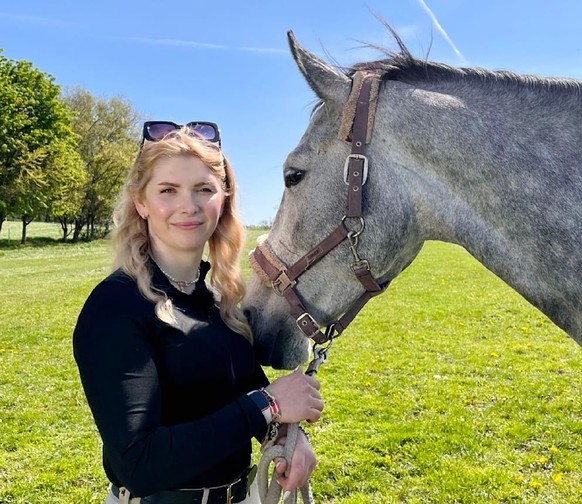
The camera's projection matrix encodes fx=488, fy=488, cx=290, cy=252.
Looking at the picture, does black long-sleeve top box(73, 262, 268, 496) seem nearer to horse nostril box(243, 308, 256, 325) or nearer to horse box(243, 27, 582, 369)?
horse nostril box(243, 308, 256, 325)

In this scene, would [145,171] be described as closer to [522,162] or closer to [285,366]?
[285,366]

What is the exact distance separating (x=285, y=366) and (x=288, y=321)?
24 cm

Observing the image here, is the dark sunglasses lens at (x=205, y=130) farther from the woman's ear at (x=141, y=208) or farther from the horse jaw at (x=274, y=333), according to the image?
the horse jaw at (x=274, y=333)

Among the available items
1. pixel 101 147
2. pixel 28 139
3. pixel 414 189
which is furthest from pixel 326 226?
pixel 101 147

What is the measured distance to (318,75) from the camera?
7.82ft

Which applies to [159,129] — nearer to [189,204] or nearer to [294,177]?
[189,204]

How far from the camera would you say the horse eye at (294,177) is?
245cm

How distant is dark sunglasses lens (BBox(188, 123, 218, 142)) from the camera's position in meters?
2.52

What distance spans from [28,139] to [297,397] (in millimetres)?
46514

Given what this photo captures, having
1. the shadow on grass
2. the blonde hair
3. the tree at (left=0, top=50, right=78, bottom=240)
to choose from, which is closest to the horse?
the blonde hair

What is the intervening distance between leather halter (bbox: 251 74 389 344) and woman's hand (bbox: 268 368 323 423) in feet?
1.32

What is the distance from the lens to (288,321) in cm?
257

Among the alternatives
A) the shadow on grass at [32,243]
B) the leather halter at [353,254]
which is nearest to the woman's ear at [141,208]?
the leather halter at [353,254]

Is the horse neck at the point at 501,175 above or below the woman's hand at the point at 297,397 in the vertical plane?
above
